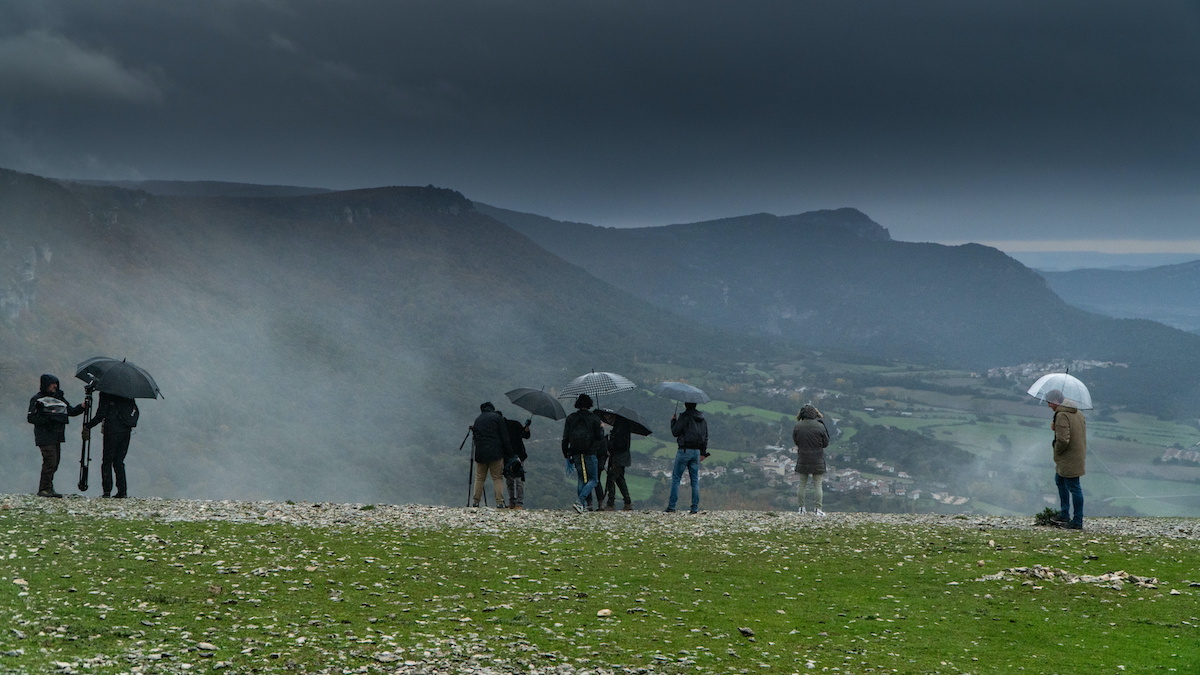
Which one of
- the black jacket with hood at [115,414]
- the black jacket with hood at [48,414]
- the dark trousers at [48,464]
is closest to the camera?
the black jacket with hood at [48,414]

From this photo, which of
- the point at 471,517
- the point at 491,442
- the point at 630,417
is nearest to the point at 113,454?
the point at 471,517

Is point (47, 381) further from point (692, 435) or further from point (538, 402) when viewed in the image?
point (692, 435)

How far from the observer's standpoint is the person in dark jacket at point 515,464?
2497 cm

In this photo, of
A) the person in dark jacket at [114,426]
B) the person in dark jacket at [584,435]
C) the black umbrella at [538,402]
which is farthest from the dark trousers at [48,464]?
the person in dark jacket at [584,435]

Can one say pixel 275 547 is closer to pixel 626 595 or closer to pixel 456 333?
pixel 626 595

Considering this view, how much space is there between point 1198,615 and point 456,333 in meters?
173

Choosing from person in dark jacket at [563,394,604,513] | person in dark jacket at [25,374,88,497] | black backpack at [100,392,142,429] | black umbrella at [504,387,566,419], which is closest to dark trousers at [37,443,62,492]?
person in dark jacket at [25,374,88,497]

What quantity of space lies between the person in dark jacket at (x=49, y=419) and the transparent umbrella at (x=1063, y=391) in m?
23.4

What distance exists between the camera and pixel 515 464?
82.1 ft

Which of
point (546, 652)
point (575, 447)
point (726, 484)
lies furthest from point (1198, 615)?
point (726, 484)

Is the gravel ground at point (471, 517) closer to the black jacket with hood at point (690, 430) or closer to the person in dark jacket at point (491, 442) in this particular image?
the person in dark jacket at point (491, 442)

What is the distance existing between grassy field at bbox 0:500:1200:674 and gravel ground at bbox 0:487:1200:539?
1.45 feet

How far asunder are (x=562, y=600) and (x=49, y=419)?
15319mm

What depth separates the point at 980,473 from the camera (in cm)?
10250
